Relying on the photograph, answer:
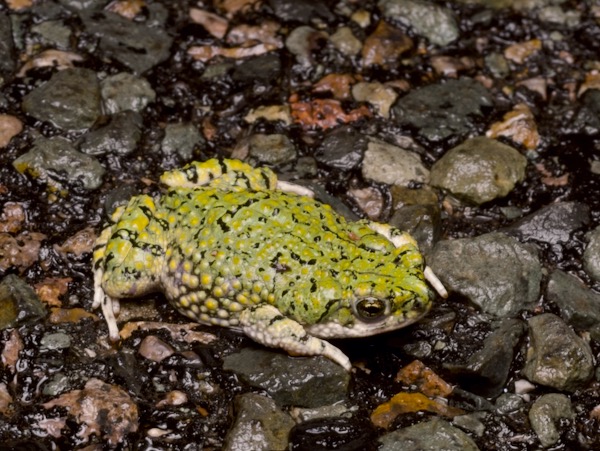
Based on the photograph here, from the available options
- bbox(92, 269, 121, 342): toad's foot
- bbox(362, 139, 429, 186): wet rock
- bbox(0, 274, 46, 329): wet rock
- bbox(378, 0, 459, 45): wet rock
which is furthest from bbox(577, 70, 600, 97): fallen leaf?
bbox(0, 274, 46, 329): wet rock

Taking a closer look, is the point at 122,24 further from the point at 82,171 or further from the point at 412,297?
the point at 412,297

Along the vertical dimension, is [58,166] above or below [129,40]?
below

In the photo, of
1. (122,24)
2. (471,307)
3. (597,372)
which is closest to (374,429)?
(471,307)

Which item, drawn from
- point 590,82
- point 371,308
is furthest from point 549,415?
point 590,82

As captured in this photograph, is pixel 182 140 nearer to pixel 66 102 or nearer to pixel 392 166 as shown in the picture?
pixel 66 102

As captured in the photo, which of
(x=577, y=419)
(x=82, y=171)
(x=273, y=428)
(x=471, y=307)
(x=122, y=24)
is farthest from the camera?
(x=122, y=24)
